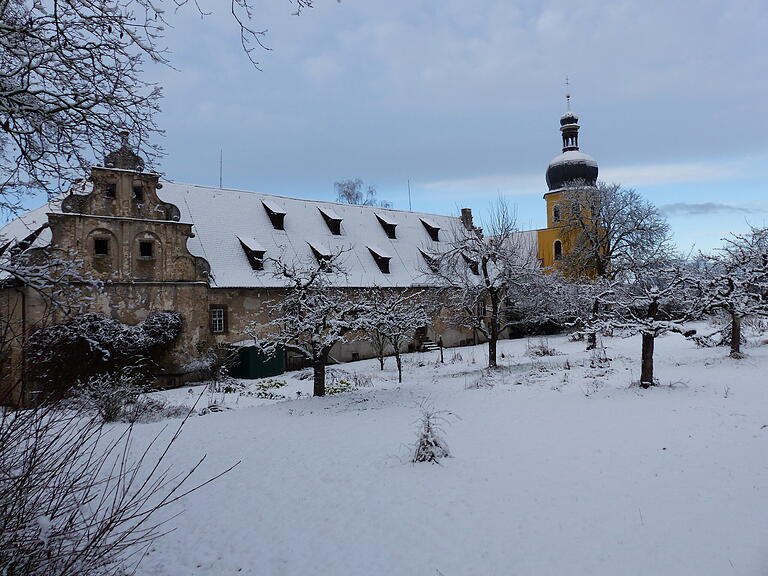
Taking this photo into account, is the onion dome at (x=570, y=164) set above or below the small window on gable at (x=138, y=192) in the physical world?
above

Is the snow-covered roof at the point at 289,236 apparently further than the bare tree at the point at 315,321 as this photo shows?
Yes

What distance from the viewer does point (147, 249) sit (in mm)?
22922

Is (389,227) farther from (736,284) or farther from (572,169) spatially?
(736,284)

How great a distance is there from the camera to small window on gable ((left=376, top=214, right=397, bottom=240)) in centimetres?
3309

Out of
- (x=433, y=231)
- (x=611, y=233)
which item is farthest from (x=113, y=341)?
(x=611, y=233)

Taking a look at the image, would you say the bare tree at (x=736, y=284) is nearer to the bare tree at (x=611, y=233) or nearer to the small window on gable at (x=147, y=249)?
the bare tree at (x=611, y=233)

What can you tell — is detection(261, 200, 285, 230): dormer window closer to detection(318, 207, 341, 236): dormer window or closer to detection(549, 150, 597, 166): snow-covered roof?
detection(318, 207, 341, 236): dormer window

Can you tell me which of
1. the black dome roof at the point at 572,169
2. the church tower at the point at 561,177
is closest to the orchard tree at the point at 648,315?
the church tower at the point at 561,177

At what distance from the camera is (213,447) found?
458 inches

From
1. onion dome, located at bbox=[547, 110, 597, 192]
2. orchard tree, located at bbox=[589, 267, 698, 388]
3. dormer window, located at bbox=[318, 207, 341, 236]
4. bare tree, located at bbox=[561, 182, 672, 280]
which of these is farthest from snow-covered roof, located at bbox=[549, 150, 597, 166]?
orchard tree, located at bbox=[589, 267, 698, 388]

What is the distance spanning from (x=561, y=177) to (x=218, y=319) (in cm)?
2991

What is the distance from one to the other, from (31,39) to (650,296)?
14255 mm

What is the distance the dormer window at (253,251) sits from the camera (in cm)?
2578

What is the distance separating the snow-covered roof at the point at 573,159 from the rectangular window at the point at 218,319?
29.7 meters
